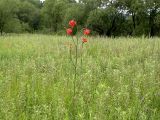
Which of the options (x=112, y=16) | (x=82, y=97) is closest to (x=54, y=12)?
(x=112, y=16)

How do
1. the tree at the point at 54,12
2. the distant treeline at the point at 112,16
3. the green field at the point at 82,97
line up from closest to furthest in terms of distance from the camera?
the green field at the point at 82,97 < the distant treeline at the point at 112,16 < the tree at the point at 54,12

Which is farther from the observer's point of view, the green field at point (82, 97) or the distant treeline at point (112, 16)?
the distant treeline at point (112, 16)

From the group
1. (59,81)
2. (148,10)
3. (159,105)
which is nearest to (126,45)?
(59,81)

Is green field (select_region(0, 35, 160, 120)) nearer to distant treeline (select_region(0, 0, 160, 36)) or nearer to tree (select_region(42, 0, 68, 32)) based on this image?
distant treeline (select_region(0, 0, 160, 36))

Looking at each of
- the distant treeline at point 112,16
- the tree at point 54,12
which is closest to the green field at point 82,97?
the distant treeline at point 112,16

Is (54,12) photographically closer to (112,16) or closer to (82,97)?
(112,16)

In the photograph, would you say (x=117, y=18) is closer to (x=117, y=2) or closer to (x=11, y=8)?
(x=117, y=2)

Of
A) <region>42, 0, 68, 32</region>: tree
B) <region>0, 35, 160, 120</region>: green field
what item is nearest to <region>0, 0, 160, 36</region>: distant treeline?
<region>42, 0, 68, 32</region>: tree

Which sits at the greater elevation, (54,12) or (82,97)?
(54,12)

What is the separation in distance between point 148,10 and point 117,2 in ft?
15.4

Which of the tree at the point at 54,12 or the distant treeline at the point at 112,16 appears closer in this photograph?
the distant treeline at the point at 112,16

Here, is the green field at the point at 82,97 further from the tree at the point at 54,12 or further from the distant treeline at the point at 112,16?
the tree at the point at 54,12

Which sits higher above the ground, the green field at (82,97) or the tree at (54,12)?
the tree at (54,12)

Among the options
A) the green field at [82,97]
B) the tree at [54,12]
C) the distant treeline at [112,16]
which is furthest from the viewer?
the tree at [54,12]
